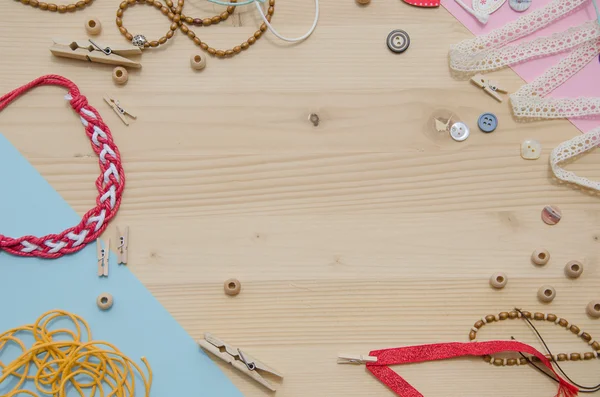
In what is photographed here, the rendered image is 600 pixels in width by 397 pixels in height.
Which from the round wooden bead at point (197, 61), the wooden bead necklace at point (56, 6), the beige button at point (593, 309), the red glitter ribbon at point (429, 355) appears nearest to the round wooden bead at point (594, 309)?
the beige button at point (593, 309)

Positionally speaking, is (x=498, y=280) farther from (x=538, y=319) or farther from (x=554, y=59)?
(x=554, y=59)

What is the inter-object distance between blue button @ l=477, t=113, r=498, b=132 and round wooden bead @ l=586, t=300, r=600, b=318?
322 mm

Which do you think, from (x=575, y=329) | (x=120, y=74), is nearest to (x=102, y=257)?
(x=120, y=74)

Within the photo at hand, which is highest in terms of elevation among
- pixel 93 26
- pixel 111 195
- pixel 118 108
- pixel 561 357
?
pixel 93 26

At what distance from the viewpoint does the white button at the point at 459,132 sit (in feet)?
3.30

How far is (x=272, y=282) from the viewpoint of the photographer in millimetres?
973

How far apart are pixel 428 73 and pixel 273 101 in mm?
264

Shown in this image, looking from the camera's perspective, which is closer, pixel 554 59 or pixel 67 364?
pixel 67 364

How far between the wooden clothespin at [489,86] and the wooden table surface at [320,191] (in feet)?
0.05

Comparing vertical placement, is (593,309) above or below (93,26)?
below

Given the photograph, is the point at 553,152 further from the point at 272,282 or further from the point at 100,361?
the point at 100,361

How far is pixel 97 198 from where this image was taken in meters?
0.97

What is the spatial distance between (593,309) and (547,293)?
0.08 m

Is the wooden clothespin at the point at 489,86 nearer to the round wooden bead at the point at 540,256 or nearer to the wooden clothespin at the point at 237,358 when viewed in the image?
the round wooden bead at the point at 540,256
